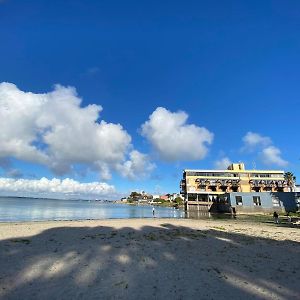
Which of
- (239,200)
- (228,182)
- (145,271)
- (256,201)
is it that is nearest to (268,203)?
(256,201)

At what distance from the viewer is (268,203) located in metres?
86.6

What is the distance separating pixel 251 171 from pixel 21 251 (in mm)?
116301

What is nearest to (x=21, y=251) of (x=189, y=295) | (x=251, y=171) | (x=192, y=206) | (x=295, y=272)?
(x=189, y=295)

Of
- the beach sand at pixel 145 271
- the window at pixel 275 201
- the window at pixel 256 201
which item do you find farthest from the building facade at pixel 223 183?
the beach sand at pixel 145 271

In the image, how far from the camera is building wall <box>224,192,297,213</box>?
8600 cm

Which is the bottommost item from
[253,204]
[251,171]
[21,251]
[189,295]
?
[189,295]

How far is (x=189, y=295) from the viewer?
9.00 metres

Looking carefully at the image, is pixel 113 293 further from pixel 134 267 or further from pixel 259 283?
pixel 259 283

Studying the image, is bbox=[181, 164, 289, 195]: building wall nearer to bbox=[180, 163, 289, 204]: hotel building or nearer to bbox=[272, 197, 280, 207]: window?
bbox=[180, 163, 289, 204]: hotel building

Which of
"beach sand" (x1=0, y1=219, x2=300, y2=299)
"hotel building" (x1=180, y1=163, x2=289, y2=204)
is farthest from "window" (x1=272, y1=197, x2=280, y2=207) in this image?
"beach sand" (x1=0, y1=219, x2=300, y2=299)

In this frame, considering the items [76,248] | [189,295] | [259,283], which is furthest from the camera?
[76,248]

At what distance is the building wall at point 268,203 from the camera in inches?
3386

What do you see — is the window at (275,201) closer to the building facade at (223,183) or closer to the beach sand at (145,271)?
the building facade at (223,183)

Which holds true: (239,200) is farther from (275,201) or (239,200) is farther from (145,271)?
(145,271)
